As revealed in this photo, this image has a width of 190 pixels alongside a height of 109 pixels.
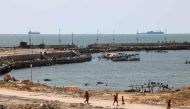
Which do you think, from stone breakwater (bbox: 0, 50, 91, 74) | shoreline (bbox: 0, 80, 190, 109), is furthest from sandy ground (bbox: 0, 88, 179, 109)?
stone breakwater (bbox: 0, 50, 91, 74)

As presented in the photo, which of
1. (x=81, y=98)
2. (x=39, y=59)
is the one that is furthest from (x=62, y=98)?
(x=39, y=59)

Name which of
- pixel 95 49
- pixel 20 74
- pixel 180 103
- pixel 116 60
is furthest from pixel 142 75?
pixel 95 49

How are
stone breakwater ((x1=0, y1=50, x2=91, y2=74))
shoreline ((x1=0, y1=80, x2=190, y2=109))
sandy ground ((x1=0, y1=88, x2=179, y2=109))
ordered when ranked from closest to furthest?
sandy ground ((x1=0, y1=88, x2=179, y2=109)), shoreline ((x1=0, y1=80, x2=190, y2=109)), stone breakwater ((x1=0, y1=50, x2=91, y2=74))

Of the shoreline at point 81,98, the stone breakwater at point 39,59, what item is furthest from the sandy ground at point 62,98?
the stone breakwater at point 39,59

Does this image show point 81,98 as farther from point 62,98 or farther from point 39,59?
point 39,59

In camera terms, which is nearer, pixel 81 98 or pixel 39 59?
pixel 81 98

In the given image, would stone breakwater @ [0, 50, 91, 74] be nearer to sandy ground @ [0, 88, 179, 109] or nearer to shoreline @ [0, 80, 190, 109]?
shoreline @ [0, 80, 190, 109]

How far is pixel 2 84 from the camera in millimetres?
59188

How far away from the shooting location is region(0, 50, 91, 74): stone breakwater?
11363 centimetres

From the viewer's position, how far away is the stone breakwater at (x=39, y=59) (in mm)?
113631

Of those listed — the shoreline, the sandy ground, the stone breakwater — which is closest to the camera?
the sandy ground

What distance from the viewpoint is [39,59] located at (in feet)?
425

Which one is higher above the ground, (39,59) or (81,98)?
(81,98)

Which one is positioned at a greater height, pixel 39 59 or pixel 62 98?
pixel 62 98
